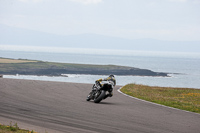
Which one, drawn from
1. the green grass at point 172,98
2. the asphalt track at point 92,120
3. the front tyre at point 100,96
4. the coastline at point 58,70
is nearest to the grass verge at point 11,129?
the asphalt track at point 92,120

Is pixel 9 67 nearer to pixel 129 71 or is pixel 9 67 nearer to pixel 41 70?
pixel 41 70

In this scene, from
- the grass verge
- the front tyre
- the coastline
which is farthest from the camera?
the coastline

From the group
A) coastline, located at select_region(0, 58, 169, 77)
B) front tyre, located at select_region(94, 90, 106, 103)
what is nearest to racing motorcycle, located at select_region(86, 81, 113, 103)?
front tyre, located at select_region(94, 90, 106, 103)

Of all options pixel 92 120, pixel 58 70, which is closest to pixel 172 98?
pixel 92 120

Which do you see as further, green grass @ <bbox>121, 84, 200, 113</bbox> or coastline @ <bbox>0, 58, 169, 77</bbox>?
coastline @ <bbox>0, 58, 169, 77</bbox>

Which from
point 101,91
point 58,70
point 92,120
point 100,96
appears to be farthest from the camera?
point 58,70

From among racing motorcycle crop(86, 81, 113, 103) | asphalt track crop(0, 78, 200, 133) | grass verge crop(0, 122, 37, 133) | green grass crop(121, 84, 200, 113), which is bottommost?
grass verge crop(0, 122, 37, 133)

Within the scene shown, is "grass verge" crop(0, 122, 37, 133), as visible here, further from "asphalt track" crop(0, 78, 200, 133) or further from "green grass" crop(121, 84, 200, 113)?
"green grass" crop(121, 84, 200, 113)

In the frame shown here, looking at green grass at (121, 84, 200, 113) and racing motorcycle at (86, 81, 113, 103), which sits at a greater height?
racing motorcycle at (86, 81, 113, 103)

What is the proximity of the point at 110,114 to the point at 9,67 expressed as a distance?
118104mm

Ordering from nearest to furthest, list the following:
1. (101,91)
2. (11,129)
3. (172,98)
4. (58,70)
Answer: (11,129) < (101,91) < (172,98) < (58,70)

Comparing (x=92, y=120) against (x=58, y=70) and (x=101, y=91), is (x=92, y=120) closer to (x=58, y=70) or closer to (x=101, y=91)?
(x=101, y=91)

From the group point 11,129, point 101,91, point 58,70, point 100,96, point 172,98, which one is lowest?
point 11,129

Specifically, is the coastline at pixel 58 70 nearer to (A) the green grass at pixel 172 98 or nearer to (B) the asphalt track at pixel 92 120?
(A) the green grass at pixel 172 98
